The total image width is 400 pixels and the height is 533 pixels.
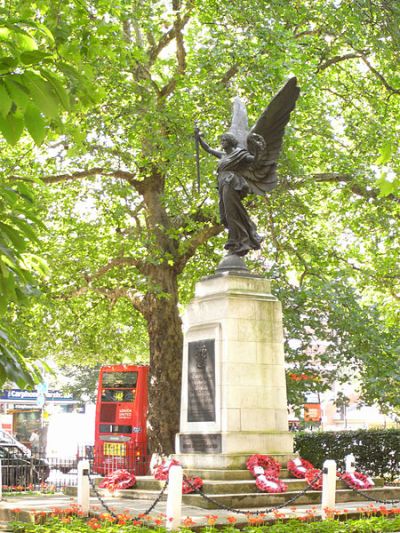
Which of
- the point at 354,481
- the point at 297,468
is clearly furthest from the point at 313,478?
the point at 354,481

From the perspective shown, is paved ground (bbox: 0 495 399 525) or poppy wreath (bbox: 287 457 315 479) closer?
paved ground (bbox: 0 495 399 525)

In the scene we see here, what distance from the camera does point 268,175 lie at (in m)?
13.7

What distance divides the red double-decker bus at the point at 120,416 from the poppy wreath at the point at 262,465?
11.4 m

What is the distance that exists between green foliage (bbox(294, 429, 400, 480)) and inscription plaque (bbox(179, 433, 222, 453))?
6696 mm

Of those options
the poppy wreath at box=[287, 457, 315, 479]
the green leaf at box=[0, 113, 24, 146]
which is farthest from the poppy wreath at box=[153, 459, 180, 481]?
the green leaf at box=[0, 113, 24, 146]

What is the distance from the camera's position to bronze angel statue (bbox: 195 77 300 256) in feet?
43.2

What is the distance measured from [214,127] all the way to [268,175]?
19.2ft

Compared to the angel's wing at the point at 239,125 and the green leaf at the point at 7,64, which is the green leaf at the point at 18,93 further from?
the angel's wing at the point at 239,125

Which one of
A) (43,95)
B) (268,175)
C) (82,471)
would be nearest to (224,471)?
(82,471)

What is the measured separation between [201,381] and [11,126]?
31.7ft

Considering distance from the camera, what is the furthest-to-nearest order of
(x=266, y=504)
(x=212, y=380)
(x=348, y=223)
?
(x=348, y=223) < (x=212, y=380) < (x=266, y=504)

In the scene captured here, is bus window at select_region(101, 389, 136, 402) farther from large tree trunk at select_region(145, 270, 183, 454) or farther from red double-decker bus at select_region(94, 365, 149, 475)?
large tree trunk at select_region(145, 270, 183, 454)

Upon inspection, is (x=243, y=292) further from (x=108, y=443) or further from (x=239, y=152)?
(x=108, y=443)

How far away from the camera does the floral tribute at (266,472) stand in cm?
1121
